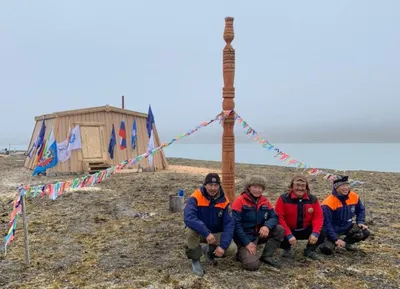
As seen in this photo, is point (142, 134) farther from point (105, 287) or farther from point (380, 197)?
point (105, 287)

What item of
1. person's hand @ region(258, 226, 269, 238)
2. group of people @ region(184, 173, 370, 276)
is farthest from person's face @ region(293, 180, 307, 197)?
person's hand @ region(258, 226, 269, 238)

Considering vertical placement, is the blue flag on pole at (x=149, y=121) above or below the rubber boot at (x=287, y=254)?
above

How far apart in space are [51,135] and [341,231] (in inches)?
536

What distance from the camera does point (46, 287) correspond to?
4.05 m

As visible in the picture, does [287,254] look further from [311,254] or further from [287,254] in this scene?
[311,254]

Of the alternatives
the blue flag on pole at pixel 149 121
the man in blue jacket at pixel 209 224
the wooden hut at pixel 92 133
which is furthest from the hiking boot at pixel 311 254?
the blue flag on pole at pixel 149 121

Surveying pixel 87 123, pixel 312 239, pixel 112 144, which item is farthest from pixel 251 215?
pixel 87 123

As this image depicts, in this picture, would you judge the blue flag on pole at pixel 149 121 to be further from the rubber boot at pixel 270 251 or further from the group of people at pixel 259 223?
the rubber boot at pixel 270 251

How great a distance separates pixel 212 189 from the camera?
15.0ft

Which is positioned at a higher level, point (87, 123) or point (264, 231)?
point (87, 123)

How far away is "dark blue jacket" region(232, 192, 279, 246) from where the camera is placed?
4.73 metres

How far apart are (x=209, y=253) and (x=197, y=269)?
394 millimetres

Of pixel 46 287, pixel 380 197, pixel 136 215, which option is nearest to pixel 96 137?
pixel 136 215

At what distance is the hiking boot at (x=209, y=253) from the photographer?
469 centimetres
